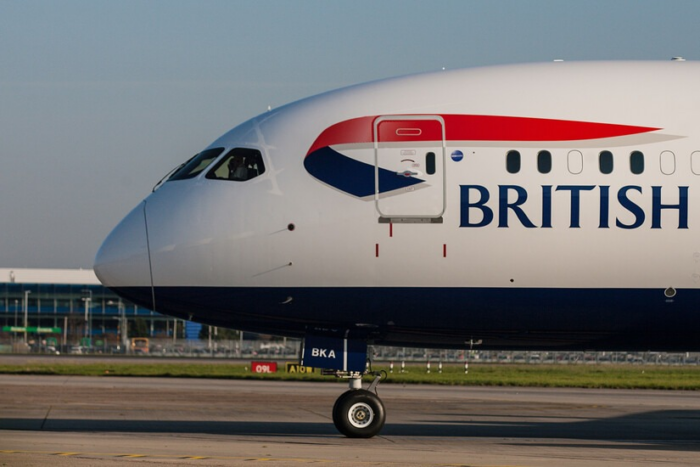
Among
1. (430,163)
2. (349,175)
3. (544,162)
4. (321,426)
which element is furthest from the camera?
(321,426)

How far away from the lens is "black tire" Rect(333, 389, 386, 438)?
19.1 metres

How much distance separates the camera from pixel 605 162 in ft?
58.3

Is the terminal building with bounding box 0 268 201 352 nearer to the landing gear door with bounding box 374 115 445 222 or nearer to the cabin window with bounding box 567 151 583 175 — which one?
the landing gear door with bounding box 374 115 445 222

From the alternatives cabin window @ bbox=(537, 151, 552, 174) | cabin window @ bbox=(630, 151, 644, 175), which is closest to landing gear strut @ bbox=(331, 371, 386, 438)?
cabin window @ bbox=(537, 151, 552, 174)

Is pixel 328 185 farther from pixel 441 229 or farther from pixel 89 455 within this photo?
pixel 89 455

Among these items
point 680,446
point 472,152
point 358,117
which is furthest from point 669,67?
point 680,446

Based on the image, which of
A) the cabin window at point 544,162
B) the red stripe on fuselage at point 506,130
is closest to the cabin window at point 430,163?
the red stripe on fuselage at point 506,130

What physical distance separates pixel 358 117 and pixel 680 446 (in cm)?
839

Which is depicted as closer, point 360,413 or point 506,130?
point 506,130

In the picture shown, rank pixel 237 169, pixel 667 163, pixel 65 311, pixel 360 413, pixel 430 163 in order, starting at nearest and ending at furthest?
pixel 667 163, pixel 430 163, pixel 237 169, pixel 360 413, pixel 65 311

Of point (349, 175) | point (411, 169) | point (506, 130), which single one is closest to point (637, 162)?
point (506, 130)

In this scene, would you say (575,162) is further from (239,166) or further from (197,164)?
(197,164)

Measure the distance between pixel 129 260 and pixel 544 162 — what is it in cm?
709

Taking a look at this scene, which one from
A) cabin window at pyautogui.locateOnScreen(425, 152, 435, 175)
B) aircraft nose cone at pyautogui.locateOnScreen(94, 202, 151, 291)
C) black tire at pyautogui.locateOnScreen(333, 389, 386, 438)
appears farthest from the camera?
black tire at pyautogui.locateOnScreen(333, 389, 386, 438)
